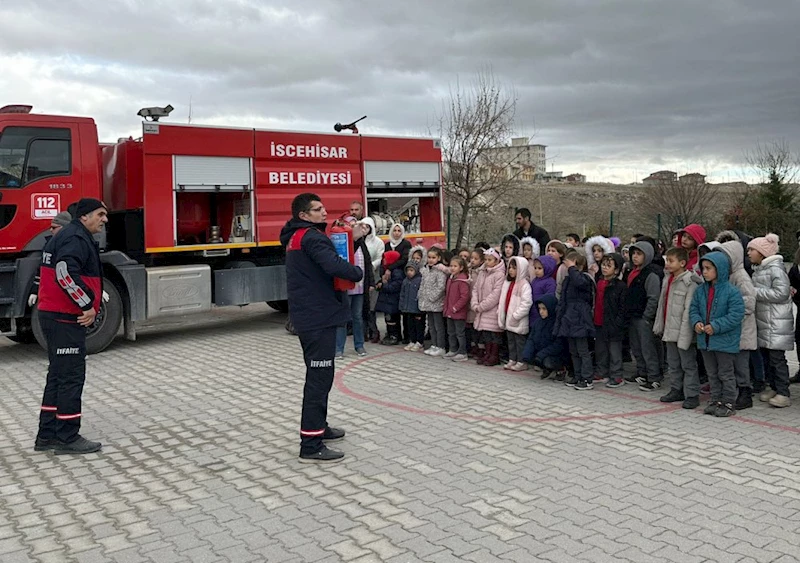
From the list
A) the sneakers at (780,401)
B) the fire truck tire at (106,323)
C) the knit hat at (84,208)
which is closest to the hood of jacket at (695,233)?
the sneakers at (780,401)

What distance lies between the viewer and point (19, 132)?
31.7 feet

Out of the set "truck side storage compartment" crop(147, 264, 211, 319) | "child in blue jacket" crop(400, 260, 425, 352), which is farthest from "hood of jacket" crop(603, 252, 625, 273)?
"truck side storage compartment" crop(147, 264, 211, 319)

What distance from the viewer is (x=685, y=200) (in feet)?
87.4

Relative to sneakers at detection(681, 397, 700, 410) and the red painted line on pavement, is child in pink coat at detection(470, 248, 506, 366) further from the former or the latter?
sneakers at detection(681, 397, 700, 410)

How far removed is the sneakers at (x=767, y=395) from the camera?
696 centimetres

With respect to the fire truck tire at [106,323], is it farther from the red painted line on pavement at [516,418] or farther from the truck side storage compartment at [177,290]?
the red painted line on pavement at [516,418]

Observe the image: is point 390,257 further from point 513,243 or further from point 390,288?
point 513,243

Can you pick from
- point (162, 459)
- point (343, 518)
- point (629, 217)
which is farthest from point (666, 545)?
point (629, 217)

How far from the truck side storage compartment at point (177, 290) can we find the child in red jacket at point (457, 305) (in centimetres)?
399

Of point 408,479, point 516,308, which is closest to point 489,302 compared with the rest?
point 516,308

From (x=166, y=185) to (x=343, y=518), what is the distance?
7389 millimetres

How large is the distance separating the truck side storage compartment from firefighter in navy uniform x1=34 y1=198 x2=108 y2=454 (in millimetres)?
4864

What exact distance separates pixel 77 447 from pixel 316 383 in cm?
196

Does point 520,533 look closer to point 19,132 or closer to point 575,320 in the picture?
point 575,320
